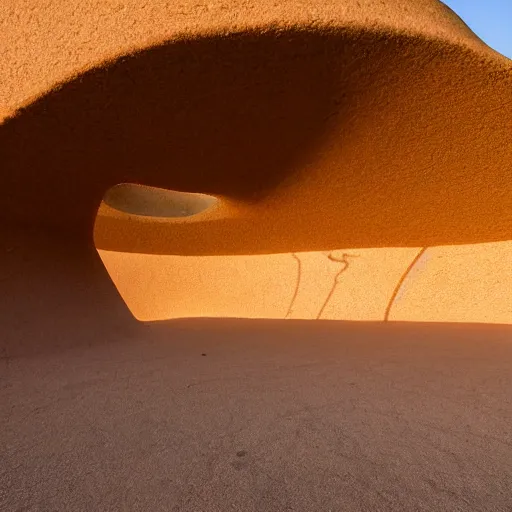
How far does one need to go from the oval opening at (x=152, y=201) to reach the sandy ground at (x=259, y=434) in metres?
5.10

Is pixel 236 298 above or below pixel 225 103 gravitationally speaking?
below

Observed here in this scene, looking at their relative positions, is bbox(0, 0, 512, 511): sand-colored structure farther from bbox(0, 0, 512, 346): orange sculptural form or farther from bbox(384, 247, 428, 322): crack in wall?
bbox(384, 247, 428, 322): crack in wall

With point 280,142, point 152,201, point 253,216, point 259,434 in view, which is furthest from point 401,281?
point 152,201

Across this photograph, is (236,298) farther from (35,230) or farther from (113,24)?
(113,24)

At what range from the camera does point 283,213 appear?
5.44 m

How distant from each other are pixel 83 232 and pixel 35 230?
681 millimetres

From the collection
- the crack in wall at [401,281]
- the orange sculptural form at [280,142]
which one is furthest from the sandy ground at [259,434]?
the crack in wall at [401,281]

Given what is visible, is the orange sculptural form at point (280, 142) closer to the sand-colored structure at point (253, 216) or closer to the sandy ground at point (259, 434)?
the sand-colored structure at point (253, 216)

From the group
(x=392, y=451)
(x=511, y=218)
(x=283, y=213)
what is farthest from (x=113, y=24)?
(x=511, y=218)

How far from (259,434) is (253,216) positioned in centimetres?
442

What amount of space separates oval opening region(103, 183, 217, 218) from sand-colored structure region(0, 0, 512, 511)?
10.0ft

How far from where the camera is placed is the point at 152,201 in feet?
27.1

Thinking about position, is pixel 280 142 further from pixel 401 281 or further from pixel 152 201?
pixel 152 201

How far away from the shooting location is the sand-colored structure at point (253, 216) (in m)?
1.25
